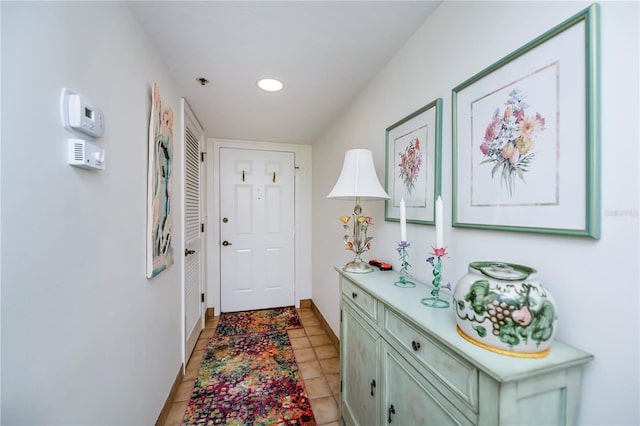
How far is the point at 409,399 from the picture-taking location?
0.92m

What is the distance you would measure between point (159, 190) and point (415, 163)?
143 centimetres

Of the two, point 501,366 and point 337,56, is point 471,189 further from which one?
point 337,56

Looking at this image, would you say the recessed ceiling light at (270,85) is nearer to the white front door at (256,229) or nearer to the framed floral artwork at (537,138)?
the framed floral artwork at (537,138)

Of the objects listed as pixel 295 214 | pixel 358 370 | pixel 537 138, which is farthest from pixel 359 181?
pixel 295 214

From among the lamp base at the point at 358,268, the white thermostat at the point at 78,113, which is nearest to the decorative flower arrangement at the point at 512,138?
the lamp base at the point at 358,268

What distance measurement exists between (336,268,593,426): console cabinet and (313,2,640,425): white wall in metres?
0.06

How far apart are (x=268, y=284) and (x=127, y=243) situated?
2421 mm

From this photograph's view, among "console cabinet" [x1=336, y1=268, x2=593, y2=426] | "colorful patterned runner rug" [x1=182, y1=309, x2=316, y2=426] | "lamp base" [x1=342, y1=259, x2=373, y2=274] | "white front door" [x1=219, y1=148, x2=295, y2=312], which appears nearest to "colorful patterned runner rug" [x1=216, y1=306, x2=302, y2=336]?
"white front door" [x1=219, y1=148, x2=295, y2=312]

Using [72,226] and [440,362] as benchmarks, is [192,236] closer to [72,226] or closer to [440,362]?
[72,226]

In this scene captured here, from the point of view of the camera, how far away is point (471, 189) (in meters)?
0.99

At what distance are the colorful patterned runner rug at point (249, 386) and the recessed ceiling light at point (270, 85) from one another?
223 centimetres

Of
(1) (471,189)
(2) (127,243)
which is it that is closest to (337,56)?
Result: (1) (471,189)

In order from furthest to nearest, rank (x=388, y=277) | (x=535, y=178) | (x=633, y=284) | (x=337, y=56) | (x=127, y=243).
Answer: (x=337, y=56), (x=388, y=277), (x=127, y=243), (x=535, y=178), (x=633, y=284)

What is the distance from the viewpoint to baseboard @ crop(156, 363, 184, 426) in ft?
5.09
